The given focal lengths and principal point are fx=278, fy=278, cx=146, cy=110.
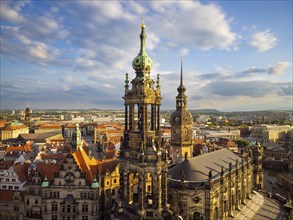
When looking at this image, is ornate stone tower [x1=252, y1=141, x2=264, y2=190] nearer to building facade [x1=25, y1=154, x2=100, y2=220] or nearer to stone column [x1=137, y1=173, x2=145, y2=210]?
building facade [x1=25, y1=154, x2=100, y2=220]

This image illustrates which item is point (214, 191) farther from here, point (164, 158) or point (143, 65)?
point (143, 65)

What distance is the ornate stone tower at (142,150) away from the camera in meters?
32.5

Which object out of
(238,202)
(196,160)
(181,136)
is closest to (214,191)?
(196,160)

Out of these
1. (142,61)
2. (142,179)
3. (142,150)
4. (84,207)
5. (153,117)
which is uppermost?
(142,61)

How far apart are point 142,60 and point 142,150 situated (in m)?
11.2

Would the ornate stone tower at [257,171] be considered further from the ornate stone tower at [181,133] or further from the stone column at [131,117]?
the stone column at [131,117]

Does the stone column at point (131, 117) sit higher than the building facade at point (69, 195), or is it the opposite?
→ the stone column at point (131, 117)

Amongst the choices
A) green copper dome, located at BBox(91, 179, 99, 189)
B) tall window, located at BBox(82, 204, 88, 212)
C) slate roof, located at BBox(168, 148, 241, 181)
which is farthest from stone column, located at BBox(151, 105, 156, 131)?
tall window, located at BBox(82, 204, 88, 212)

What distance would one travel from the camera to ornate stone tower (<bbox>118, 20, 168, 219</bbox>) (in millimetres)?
32531

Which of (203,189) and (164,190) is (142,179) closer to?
(164,190)

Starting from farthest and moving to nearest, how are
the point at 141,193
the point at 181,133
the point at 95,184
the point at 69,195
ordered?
the point at 181,133 → the point at 69,195 → the point at 95,184 → the point at 141,193

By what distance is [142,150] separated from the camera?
108ft

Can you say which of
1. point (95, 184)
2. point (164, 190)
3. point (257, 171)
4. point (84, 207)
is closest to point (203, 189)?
point (164, 190)

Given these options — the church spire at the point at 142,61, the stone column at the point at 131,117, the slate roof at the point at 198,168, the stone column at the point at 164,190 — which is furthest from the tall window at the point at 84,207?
the church spire at the point at 142,61
